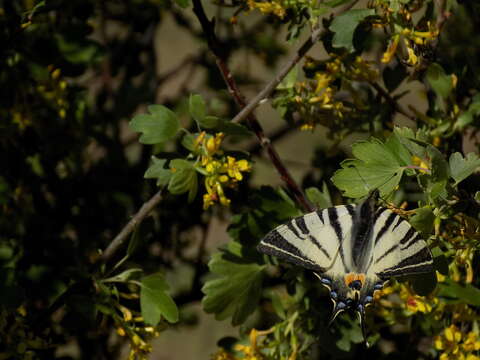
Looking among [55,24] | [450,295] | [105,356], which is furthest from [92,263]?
[450,295]

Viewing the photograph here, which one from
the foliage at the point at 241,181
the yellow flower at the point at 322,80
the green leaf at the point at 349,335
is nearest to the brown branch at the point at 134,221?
the foliage at the point at 241,181

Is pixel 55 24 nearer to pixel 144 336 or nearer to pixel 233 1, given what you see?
Answer: pixel 233 1

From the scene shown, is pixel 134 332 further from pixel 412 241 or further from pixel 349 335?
pixel 412 241

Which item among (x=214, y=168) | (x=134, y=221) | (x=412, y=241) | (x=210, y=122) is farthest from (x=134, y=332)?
(x=412, y=241)

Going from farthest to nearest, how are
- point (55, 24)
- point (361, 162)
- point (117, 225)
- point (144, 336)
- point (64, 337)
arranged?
1. point (117, 225)
2. point (55, 24)
3. point (64, 337)
4. point (144, 336)
5. point (361, 162)

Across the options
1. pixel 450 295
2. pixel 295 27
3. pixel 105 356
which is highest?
pixel 295 27

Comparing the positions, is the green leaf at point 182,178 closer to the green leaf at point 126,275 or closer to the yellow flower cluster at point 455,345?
the green leaf at point 126,275
